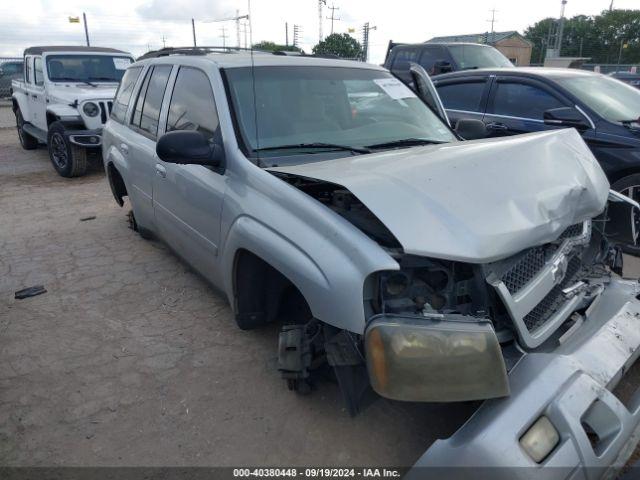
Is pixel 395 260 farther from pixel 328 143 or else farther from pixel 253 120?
pixel 253 120

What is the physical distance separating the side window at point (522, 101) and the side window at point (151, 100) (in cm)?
383

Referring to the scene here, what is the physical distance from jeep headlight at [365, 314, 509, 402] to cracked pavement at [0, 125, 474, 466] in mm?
747

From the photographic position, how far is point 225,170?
2.88m

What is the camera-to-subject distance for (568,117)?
4.89 m

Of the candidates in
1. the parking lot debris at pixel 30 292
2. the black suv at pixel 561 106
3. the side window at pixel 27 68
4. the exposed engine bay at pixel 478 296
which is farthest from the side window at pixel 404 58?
the exposed engine bay at pixel 478 296

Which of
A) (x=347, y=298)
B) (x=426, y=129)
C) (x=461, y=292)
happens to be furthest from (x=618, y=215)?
(x=347, y=298)

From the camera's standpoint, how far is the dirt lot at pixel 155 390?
2422 mm

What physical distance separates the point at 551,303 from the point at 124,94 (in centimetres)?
413

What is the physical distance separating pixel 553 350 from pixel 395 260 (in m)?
0.76

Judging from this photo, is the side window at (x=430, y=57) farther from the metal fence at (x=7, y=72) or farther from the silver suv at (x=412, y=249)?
the metal fence at (x=7, y=72)

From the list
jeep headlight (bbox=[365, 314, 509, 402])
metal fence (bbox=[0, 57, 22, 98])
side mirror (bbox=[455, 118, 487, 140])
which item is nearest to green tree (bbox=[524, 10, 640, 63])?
metal fence (bbox=[0, 57, 22, 98])

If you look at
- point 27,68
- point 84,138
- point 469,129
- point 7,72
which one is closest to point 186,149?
point 469,129

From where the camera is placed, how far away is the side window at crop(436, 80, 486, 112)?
20.2 feet

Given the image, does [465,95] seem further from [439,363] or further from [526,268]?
[439,363]
